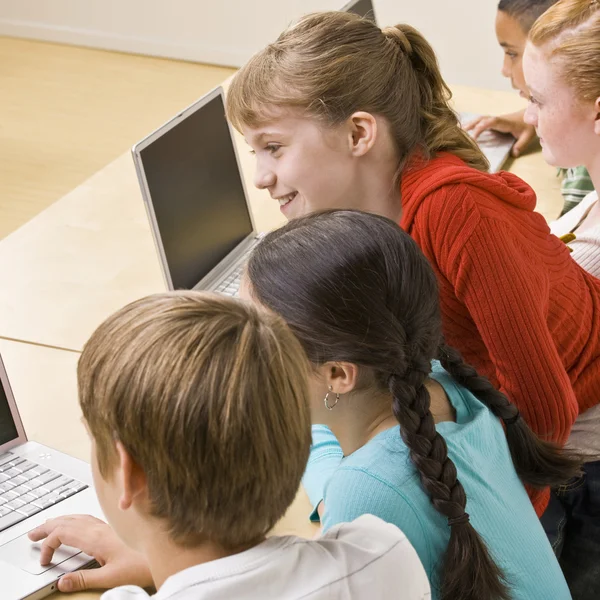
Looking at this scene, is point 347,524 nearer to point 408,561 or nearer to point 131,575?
point 408,561

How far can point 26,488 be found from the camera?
1299 mm

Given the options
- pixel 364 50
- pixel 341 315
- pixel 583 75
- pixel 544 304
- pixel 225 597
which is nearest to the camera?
pixel 225 597

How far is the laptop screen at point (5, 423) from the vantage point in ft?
4.47

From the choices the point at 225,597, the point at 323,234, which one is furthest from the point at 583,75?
the point at 225,597

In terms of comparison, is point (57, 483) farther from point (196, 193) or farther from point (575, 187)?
point (575, 187)

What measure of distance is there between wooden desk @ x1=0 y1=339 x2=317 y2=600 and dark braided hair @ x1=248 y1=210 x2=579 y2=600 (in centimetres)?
31

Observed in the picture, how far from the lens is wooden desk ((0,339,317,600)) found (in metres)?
1.31

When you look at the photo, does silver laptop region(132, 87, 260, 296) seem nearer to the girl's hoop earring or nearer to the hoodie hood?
the hoodie hood

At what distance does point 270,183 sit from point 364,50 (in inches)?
10.4

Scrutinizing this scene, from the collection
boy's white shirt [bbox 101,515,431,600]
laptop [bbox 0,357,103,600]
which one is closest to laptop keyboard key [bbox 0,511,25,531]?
laptop [bbox 0,357,103,600]

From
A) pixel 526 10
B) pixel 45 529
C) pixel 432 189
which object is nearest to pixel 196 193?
pixel 432 189

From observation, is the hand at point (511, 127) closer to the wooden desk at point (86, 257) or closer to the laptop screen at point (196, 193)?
the wooden desk at point (86, 257)

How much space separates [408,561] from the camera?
861 millimetres

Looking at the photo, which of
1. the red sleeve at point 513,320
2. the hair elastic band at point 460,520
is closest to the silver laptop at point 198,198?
the red sleeve at point 513,320
